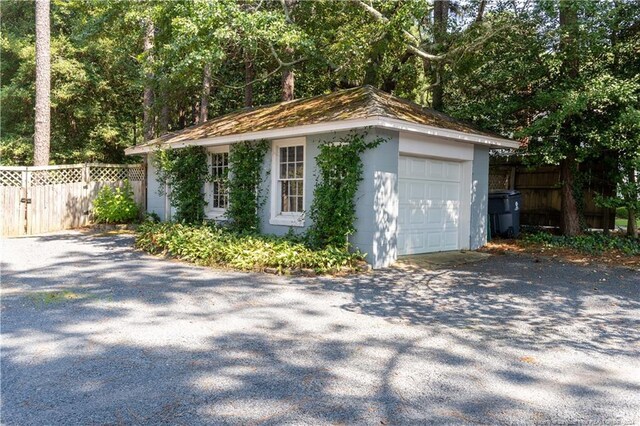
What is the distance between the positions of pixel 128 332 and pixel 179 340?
594 millimetres

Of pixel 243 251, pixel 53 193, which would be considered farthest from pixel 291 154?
pixel 53 193

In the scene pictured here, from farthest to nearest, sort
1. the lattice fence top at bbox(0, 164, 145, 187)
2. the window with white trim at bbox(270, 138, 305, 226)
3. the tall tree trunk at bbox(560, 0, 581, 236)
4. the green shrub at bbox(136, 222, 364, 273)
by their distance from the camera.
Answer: the lattice fence top at bbox(0, 164, 145, 187)
the tall tree trunk at bbox(560, 0, 581, 236)
the window with white trim at bbox(270, 138, 305, 226)
the green shrub at bbox(136, 222, 364, 273)

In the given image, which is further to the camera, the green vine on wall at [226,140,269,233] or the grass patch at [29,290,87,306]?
the green vine on wall at [226,140,269,233]

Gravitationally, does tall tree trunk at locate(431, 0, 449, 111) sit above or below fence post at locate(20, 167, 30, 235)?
above

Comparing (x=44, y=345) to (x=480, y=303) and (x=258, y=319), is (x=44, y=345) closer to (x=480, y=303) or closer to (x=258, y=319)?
(x=258, y=319)

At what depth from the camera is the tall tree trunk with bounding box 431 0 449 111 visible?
1267cm

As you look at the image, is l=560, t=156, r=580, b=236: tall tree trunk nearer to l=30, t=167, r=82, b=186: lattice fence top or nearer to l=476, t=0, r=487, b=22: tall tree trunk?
l=476, t=0, r=487, b=22: tall tree trunk

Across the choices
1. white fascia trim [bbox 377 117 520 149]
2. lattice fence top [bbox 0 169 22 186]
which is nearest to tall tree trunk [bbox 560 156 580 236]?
white fascia trim [bbox 377 117 520 149]

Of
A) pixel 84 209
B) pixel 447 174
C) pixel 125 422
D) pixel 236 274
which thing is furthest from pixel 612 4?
pixel 84 209

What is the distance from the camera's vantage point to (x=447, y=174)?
35.0 ft

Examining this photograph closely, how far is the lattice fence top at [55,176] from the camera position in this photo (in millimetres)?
13261

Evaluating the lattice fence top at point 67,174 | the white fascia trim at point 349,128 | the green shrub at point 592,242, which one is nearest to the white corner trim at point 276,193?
the white fascia trim at point 349,128

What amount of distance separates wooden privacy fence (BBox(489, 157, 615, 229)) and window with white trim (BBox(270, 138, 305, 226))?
594 cm

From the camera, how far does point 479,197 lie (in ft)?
36.5
